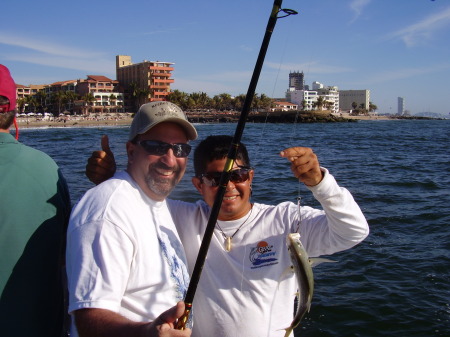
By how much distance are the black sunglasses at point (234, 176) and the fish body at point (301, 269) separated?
676 millimetres

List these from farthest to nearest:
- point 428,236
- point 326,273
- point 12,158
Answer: point 428,236 < point 326,273 < point 12,158

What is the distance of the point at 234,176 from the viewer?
3412 millimetres

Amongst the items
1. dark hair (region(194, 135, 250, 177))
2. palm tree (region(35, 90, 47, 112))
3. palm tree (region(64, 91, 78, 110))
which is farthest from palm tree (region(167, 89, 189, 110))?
dark hair (region(194, 135, 250, 177))

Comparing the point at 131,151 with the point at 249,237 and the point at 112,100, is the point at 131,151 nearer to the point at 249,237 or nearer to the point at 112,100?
the point at 249,237

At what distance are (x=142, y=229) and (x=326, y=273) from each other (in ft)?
22.2

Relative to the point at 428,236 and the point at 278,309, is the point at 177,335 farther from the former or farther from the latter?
the point at 428,236

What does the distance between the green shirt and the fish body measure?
1.57 metres

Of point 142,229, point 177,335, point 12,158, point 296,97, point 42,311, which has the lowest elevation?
point 42,311

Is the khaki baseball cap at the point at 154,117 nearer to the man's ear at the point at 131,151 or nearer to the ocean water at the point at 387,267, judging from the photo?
the man's ear at the point at 131,151

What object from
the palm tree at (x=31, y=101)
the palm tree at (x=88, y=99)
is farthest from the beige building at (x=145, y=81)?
the palm tree at (x=31, y=101)


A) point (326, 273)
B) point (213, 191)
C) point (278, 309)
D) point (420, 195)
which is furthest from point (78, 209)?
point (420, 195)

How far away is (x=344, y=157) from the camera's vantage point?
→ 2841cm

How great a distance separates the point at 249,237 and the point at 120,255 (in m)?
1.41

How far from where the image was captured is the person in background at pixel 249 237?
123 inches
